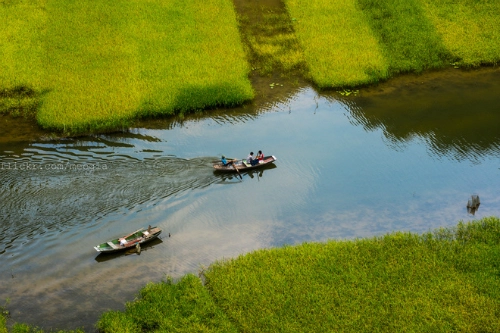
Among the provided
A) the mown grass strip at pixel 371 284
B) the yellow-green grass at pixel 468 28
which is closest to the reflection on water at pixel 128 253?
the mown grass strip at pixel 371 284

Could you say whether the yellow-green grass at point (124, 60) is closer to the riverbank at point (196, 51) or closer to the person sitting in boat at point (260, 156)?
the riverbank at point (196, 51)

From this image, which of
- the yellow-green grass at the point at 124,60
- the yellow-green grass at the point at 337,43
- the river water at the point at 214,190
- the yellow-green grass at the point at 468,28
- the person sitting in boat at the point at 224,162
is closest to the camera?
the river water at the point at 214,190

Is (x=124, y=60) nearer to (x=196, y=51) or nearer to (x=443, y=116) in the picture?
(x=196, y=51)

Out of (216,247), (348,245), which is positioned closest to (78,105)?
(216,247)

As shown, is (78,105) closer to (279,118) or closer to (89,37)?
(89,37)

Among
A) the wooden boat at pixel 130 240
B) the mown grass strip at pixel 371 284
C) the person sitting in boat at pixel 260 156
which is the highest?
the person sitting in boat at pixel 260 156

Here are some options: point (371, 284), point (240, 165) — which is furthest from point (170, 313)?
point (240, 165)

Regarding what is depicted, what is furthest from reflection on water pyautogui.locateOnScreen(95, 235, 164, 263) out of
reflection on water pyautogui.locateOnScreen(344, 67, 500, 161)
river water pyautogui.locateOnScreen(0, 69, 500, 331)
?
reflection on water pyautogui.locateOnScreen(344, 67, 500, 161)

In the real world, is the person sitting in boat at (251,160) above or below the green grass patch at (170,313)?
above
